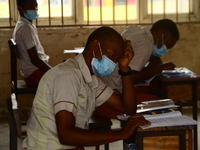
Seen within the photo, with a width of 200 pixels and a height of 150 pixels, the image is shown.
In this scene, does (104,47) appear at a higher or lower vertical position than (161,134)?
higher

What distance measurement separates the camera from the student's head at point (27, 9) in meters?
4.50

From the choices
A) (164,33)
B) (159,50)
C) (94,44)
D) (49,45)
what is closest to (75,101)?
(94,44)

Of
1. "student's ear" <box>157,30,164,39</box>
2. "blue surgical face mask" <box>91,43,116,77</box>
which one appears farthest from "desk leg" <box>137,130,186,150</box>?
"student's ear" <box>157,30,164,39</box>

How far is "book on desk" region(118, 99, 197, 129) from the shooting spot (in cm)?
194

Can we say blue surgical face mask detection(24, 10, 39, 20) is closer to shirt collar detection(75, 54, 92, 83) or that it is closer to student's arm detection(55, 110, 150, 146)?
shirt collar detection(75, 54, 92, 83)

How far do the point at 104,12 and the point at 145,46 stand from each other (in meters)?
2.23

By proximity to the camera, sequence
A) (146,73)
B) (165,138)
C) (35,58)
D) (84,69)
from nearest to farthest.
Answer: (165,138)
(84,69)
(146,73)
(35,58)

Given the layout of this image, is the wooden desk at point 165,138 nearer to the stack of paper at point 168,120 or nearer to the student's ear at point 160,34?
the stack of paper at point 168,120

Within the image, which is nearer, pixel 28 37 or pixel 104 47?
pixel 104 47

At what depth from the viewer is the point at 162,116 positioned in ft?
6.98

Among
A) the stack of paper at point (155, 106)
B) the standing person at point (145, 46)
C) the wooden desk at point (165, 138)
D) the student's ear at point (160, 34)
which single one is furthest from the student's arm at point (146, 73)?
the wooden desk at point (165, 138)

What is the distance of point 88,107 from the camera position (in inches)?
85.0

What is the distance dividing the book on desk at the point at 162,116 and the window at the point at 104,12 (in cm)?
309

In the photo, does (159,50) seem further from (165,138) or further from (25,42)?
(165,138)
